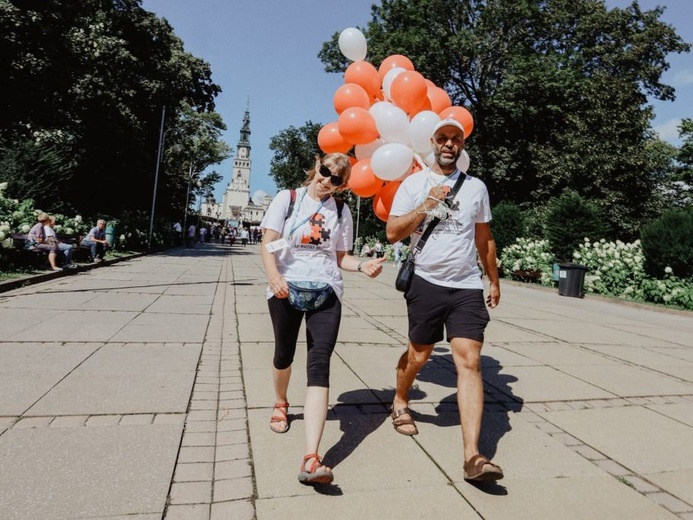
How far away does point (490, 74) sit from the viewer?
2875 cm

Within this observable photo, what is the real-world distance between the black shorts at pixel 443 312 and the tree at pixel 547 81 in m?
22.9

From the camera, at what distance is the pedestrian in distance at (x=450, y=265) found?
2.75 meters

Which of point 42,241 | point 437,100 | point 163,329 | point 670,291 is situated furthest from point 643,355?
point 42,241

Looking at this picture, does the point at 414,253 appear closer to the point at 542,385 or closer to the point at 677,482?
the point at 677,482

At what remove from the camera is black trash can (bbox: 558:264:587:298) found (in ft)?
45.9

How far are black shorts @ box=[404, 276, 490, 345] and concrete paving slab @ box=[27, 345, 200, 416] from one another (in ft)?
5.86

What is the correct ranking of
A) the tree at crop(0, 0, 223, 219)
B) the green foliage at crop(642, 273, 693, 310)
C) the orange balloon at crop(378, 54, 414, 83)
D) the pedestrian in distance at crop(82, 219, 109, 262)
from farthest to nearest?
the tree at crop(0, 0, 223, 219) < the pedestrian in distance at crop(82, 219, 109, 262) < the green foliage at crop(642, 273, 693, 310) < the orange balloon at crop(378, 54, 414, 83)

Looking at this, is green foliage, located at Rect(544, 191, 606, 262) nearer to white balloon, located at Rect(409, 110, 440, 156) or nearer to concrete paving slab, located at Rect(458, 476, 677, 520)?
white balloon, located at Rect(409, 110, 440, 156)

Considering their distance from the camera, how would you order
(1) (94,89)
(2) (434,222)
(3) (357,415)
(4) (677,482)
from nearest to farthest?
(4) (677,482) → (2) (434,222) → (3) (357,415) → (1) (94,89)

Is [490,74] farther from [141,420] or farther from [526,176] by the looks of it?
[141,420]

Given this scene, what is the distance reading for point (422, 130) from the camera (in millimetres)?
3715

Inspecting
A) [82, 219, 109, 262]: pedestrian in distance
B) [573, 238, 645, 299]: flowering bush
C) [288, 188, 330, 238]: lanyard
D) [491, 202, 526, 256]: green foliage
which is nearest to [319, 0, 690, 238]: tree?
[491, 202, 526, 256]: green foliage

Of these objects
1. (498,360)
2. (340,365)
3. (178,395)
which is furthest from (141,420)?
(498,360)

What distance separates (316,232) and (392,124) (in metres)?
1.42
